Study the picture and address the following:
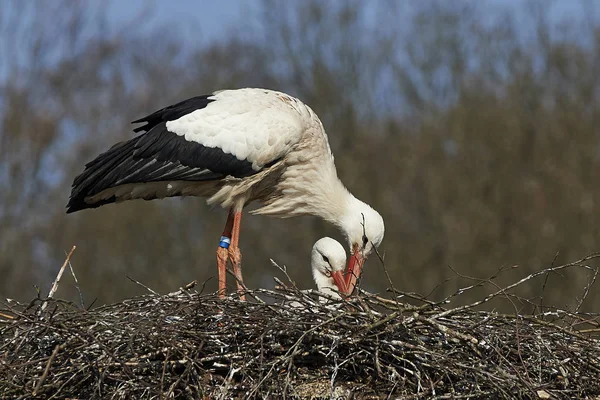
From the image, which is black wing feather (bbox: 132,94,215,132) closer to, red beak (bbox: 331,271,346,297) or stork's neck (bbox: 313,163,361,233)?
stork's neck (bbox: 313,163,361,233)

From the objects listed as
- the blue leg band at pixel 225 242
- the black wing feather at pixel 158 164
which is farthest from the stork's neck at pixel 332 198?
the blue leg band at pixel 225 242

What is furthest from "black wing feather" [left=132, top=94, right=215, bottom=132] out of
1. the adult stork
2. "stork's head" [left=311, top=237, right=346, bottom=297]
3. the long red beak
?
the long red beak

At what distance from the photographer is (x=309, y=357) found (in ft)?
20.2

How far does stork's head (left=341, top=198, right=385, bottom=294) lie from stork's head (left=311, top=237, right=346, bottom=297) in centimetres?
9

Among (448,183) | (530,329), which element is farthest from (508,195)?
(530,329)

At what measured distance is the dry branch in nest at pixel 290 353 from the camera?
5949mm

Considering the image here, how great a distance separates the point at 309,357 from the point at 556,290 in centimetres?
1123

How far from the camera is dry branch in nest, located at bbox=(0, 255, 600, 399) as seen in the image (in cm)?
595

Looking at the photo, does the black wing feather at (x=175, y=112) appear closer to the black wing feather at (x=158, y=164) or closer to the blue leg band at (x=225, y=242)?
the black wing feather at (x=158, y=164)

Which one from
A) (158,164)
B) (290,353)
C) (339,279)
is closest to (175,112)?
(158,164)

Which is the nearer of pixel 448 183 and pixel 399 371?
pixel 399 371

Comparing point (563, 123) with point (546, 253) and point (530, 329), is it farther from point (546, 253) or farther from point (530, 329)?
point (530, 329)

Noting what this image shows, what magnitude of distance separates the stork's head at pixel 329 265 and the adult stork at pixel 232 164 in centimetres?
12

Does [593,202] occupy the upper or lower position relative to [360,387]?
lower
